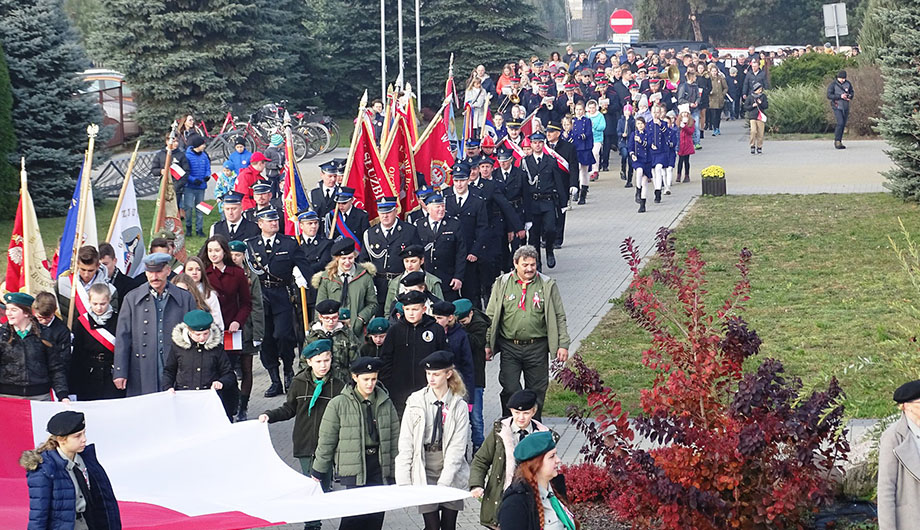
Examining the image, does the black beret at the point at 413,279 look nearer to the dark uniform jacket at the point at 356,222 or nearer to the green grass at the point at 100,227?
the dark uniform jacket at the point at 356,222

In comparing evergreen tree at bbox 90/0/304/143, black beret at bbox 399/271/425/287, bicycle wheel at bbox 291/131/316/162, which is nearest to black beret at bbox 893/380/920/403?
black beret at bbox 399/271/425/287

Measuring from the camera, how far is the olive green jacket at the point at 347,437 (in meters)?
8.72

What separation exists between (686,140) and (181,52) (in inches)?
594

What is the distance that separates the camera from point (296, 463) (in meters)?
11.0

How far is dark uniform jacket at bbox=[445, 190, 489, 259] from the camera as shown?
614 inches

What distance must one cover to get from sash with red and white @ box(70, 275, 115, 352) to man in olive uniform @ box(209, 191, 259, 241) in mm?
2866

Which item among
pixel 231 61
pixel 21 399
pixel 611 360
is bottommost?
pixel 611 360

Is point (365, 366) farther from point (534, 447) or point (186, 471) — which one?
point (534, 447)

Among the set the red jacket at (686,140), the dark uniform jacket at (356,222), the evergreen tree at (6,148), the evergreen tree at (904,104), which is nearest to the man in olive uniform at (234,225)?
the dark uniform jacket at (356,222)

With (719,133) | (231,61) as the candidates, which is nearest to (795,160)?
(719,133)

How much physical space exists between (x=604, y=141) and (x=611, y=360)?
58.7 ft

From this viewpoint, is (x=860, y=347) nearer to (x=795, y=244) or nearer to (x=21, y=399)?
(x=795, y=244)

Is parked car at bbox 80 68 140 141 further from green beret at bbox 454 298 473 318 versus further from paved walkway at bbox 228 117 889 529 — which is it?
green beret at bbox 454 298 473 318

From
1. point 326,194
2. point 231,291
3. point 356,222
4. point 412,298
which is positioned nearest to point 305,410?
point 412,298
